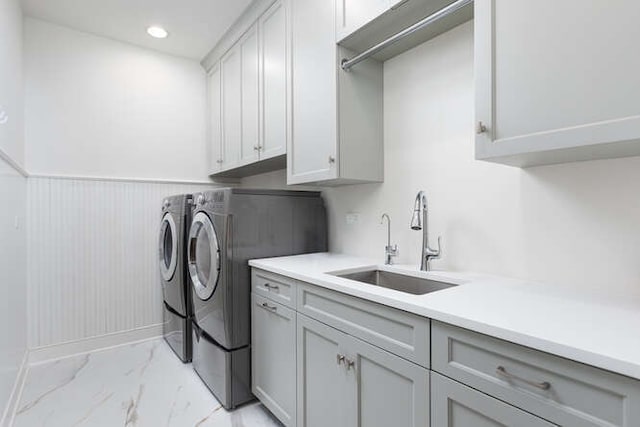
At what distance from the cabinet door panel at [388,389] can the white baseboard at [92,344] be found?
2498mm

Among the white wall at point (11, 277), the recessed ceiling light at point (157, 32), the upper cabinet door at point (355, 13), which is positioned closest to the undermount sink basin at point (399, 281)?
the upper cabinet door at point (355, 13)

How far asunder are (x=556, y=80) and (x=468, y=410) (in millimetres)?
995

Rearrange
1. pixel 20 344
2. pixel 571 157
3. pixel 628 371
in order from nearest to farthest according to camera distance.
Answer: pixel 628 371 < pixel 571 157 < pixel 20 344

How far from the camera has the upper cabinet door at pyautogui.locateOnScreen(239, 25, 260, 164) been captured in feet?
8.14

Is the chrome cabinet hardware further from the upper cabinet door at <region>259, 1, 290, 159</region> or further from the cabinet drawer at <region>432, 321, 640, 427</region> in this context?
the upper cabinet door at <region>259, 1, 290, 159</region>

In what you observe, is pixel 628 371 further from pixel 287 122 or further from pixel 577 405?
pixel 287 122

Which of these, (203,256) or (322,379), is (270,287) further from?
(203,256)

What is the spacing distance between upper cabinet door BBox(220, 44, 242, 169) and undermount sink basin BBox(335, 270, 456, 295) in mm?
1565

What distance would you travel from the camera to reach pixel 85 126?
2.78 metres

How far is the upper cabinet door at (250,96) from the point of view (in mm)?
2482

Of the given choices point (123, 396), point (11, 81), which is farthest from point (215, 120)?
point (123, 396)

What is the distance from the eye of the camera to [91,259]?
279cm

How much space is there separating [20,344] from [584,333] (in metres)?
3.00

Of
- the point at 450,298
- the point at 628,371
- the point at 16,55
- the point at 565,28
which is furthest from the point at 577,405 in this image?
the point at 16,55
